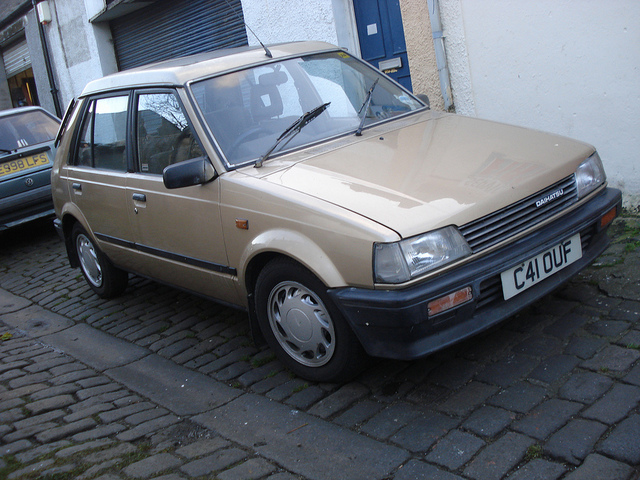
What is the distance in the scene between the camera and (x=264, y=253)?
3.60 metres

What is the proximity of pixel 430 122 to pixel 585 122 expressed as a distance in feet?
7.48

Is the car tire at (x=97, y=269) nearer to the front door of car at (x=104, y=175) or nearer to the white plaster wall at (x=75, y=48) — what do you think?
the front door of car at (x=104, y=175)

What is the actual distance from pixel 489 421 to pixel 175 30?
10.6 m

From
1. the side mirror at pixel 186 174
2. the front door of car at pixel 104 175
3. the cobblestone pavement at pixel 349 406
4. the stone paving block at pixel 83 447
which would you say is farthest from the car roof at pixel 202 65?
the stone paving block at pixel 83 447

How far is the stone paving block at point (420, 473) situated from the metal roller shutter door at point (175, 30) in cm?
837

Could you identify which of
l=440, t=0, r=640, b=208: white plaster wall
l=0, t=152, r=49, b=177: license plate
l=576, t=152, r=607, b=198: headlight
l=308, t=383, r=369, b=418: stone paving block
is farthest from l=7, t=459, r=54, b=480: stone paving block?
l=0, t=152, r=49, b=177: license plate

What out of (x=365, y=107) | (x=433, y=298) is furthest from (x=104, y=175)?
(x=433, y=298)

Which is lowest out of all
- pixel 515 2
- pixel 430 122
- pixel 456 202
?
pixel 456 202

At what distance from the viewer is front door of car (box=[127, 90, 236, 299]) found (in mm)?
3939

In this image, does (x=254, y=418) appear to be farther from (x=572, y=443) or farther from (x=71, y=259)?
(x=71, y=259)

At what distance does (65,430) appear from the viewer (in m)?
3.50

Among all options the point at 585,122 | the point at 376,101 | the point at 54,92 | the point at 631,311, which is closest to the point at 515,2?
the point at 585,122

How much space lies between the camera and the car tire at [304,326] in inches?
131

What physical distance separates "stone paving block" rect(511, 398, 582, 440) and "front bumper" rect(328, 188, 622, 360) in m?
0.44
